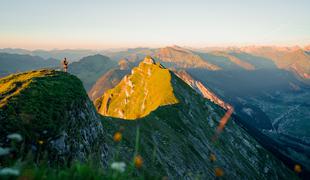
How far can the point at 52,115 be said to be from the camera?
2933 cm

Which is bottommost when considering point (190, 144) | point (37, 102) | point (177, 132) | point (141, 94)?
point (141, 94)

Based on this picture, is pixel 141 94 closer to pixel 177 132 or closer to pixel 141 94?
pixel 141 94

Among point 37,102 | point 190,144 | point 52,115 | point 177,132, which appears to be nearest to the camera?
point 52,115

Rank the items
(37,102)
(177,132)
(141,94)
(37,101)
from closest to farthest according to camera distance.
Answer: (37,102) < (37,101) < (177,132) < (141,94)

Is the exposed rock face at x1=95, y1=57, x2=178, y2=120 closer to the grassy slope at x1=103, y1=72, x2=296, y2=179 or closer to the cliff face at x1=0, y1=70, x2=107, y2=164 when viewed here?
the grassy slope at x1=103, y1=72, x2=296, y2=179

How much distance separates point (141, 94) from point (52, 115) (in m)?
133

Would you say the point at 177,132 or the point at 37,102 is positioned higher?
the point at 37,102

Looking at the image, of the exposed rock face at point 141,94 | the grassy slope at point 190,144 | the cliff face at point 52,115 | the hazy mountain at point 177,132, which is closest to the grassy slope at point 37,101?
the cliff face at point 52,115

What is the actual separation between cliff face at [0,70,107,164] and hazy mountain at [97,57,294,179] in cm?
800

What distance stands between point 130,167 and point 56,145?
66.1 ft

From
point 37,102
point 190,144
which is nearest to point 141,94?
point 190,144

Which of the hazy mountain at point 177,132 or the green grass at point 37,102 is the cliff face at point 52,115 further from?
the hazy mountain at point 177,132

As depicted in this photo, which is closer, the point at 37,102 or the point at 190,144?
the point at 37,102

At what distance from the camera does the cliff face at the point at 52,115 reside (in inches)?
965
